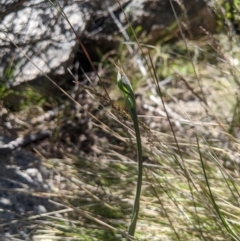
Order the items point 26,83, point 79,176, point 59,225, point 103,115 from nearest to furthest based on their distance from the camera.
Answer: point 59,225 → point 79,176 → point 26,83 → point 103,115

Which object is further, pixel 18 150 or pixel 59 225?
pixel 18 150

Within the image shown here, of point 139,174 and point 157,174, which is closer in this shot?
point 139,174

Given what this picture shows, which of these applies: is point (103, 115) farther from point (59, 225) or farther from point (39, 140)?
point (59, 225)

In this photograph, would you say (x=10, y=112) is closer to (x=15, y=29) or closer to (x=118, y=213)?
(x=15, y=29)

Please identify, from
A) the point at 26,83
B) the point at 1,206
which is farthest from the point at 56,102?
the point at 1,206

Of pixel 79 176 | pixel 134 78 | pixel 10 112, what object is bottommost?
pixel 79 176

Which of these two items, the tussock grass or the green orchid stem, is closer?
the green orchid stem

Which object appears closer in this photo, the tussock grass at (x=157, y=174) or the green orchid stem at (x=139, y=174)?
the green orchid stem at (x=139, y=174)

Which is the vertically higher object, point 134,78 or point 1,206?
point 134,78

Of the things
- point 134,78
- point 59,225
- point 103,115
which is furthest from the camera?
point 134,78
